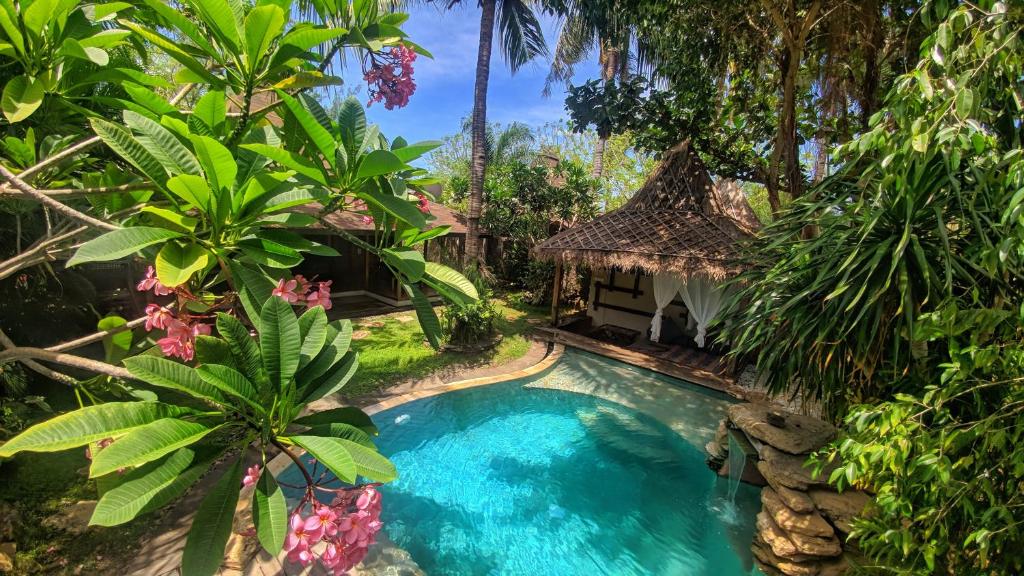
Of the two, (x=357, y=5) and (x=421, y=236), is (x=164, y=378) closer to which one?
(x=421, y=236)

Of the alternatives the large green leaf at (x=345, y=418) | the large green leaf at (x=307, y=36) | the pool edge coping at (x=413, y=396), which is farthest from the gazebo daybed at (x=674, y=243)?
the large green leaf at (x=307, y=36)

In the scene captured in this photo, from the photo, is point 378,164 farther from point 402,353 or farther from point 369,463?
point 402,353

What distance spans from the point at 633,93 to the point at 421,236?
6502 millimetres

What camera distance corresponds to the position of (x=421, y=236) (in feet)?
5.61

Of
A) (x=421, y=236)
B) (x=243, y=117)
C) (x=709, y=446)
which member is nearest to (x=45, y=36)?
(x=243, y=117)

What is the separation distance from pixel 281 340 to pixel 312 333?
12 centimetres

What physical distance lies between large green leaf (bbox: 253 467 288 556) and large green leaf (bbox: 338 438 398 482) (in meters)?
0.21

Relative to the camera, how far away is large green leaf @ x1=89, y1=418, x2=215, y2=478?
93cm

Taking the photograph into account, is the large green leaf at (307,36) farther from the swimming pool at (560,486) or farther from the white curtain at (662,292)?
the white curtain at (662,292)

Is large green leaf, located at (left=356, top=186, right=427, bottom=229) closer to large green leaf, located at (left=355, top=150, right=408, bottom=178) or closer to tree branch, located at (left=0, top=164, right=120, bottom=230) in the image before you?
large green leaf, located at (left=355, top=150, right=408, bottom=178)

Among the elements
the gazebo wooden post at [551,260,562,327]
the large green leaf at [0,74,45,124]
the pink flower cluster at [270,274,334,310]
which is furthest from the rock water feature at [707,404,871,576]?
the gazebo wooden post at [551,260,562,327]

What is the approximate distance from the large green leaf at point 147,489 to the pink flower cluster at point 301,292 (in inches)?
20.6

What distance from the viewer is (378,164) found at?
1.33 metres

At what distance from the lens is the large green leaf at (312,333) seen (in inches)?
53.4
